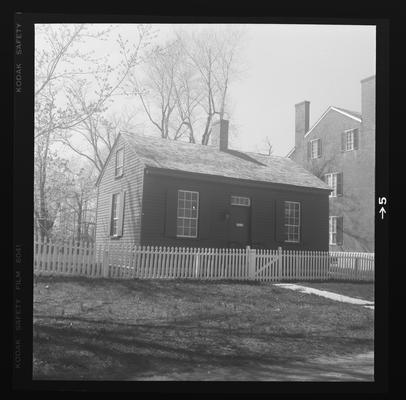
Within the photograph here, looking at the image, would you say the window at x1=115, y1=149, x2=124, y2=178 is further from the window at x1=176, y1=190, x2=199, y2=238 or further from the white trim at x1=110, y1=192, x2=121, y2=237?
the window at x1=176, y1=190, x2=199, y2=238

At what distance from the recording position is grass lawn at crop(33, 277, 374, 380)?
5070mm

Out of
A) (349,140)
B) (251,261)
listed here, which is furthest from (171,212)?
(349,140)

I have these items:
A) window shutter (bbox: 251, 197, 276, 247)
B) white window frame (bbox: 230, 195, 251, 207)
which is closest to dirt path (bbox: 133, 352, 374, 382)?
window shutter (bbox: 251, 197, 276, 247)

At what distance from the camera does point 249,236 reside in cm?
1093

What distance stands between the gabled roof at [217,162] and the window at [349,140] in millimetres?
911

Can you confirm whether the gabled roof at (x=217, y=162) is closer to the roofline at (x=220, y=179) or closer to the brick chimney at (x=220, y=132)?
the roofline at (x=220, y=179)

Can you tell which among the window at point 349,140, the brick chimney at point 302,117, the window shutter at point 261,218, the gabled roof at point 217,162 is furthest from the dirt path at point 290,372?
the window shutter at point 261,218

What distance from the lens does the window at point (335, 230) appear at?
792 cm

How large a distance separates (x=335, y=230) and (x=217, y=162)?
3.29m
